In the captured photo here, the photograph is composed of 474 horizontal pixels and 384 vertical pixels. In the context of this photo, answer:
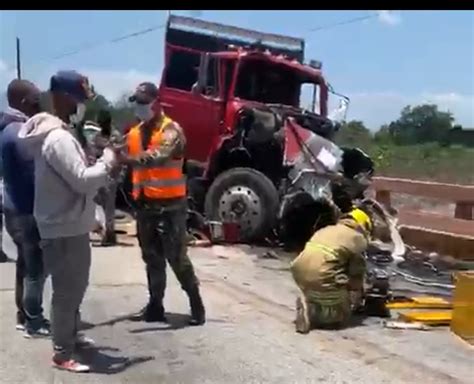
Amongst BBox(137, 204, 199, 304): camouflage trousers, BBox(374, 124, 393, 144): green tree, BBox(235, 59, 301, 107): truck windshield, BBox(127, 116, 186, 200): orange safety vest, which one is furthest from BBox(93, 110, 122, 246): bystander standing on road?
BBox(374, 124, 393, 144): green tree

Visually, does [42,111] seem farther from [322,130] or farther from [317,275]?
[322,130]

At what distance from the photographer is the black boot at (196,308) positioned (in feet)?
24.6

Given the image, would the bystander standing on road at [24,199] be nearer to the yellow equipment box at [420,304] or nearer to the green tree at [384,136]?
the yellow equipment box at [420,304]

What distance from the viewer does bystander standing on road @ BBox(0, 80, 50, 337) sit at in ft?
22.5

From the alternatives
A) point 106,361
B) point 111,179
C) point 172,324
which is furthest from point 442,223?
point 111,179

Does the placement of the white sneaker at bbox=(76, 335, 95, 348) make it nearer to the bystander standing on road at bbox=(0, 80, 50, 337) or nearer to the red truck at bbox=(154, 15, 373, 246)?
the bystander standing on road at bbox=(0, 80, 50, 337)

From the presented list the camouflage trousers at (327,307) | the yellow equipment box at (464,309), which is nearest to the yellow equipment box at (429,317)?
the yellow equipment box at (464,309)

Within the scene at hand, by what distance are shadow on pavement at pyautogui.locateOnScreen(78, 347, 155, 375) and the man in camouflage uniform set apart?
109cm

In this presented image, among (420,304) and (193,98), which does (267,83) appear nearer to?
(193,98)

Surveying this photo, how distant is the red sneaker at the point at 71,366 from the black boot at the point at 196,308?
5.03ft

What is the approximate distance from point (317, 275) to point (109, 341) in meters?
1.68

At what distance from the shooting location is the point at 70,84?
6031mm

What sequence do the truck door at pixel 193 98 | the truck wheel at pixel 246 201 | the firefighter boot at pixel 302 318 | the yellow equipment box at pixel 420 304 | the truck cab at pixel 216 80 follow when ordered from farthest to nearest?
the truck door at pixel 193 98 → the truck cab at pixel 216 80 → the truck wheel at pixel 246 201 → the yellow equipment box at pixel 420 304 → the firefighter boot at pixel 302 318

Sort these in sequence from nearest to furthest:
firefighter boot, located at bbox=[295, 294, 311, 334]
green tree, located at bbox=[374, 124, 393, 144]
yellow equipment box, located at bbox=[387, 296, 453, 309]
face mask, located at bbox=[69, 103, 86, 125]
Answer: face mask, located at bbox=[69, 103, 86, 125], firefighter boot, located at bbox=[295, 294, 311, 334], yellow equipment box, located at bbox=[387, 296, 453, 309], green tree, located at bbox=[374, 124, 393, 144]
